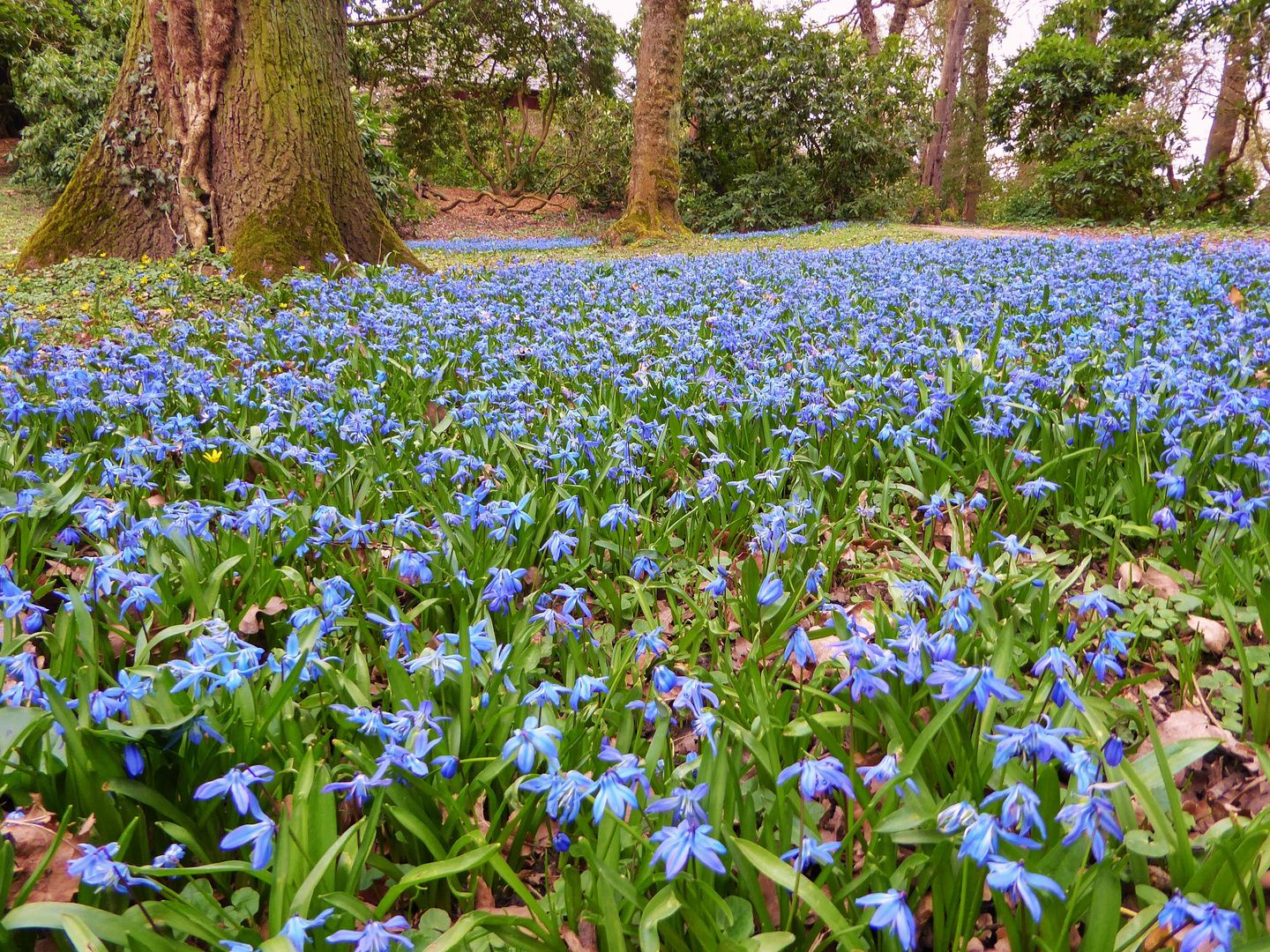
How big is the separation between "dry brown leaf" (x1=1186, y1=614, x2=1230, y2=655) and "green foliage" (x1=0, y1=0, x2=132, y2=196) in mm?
20650

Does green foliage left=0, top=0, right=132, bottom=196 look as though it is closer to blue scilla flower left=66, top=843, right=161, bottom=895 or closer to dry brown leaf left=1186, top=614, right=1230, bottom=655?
blue scilla flower left=66, top=843, right=161, bottom=895

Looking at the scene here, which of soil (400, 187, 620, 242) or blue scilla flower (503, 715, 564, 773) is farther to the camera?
soil (400, 187, 620, 242)

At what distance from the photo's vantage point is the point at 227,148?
6.57 meters

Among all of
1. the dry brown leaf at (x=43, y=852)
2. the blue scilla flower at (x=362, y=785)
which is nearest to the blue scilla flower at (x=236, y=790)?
the blue scilla flower at (x=362, y=785)

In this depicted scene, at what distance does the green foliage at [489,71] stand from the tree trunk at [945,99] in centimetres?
1097

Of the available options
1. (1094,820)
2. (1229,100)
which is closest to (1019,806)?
(1094,820)

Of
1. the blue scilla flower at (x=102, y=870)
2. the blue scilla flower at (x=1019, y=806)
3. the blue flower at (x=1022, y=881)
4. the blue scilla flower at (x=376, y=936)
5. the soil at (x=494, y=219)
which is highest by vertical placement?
the soil at (x=494, y=219)

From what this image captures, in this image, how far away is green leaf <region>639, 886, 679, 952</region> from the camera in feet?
3.64

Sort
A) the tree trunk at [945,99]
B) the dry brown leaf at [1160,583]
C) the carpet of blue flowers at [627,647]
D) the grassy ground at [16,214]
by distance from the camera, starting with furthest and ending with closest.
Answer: the tree trunk at [945,99]
the grassy ground at [16,214]
the dry brown leaf at [1160,583]
the carpet of blue flowers at [627,647]

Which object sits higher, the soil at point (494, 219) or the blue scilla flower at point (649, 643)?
the soil at point (494, 219)

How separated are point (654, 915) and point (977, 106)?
2803 cm

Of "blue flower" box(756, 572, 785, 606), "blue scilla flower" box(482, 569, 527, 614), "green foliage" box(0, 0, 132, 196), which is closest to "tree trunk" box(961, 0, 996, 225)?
"green foliage" box(0, 0, 132, 196)

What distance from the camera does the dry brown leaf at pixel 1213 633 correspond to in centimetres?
202

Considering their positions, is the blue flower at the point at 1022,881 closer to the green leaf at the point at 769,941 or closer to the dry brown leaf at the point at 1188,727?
the green leaf at the point at 769,941
